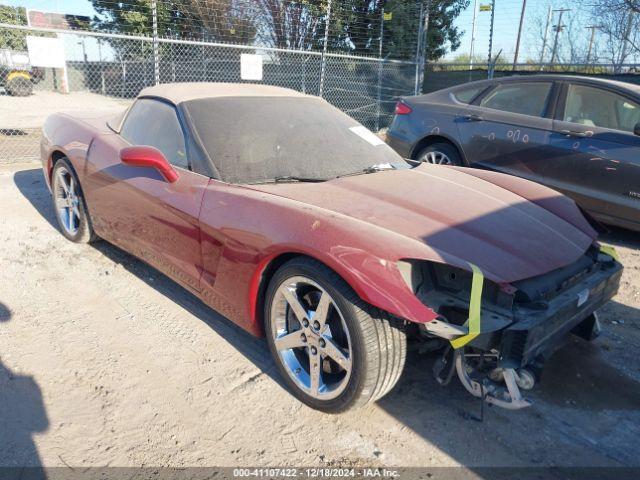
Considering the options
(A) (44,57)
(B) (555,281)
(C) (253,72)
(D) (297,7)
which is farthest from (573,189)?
(D) (297,7)

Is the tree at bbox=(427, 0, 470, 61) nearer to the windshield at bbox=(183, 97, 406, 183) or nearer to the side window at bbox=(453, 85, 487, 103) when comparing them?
the side window at bbox=(453, 85, 487, 103)

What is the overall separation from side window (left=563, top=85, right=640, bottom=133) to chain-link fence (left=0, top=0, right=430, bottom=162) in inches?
202

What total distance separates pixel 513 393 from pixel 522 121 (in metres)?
3.86

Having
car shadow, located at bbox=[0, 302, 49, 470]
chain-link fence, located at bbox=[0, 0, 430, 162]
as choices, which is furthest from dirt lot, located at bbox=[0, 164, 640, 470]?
chain-link fence, located at bbox=[0, 0, 430, 162]

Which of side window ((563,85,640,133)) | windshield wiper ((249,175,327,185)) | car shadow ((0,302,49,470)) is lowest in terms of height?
car shadow ((0,302,49,470))

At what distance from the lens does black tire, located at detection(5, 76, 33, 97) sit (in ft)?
57.3

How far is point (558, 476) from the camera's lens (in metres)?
2.14

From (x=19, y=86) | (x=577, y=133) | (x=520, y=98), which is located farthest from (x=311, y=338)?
(x=19, y=86)

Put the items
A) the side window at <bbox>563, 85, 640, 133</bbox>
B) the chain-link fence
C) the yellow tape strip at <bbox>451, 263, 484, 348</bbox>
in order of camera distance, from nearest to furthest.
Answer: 1. the yellow tape strip at <bbox>451, 263, 484, 348</bbox>
2. the side window at <bbox>563, 85, 640, 133</bbox>
3. the chain-link fence

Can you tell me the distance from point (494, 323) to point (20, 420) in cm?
217

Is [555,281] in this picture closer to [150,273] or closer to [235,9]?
[150,273]

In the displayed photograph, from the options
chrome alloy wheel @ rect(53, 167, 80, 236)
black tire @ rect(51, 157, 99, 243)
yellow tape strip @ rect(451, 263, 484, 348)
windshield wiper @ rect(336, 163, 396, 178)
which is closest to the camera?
yellow tape strip @ rect(451, 263, 484, 348)

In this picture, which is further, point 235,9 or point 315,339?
point 235,9

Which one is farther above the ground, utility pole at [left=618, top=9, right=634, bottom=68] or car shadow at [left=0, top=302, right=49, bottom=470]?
utility pole at [left=618, top=9, right=634, bottom=68]
